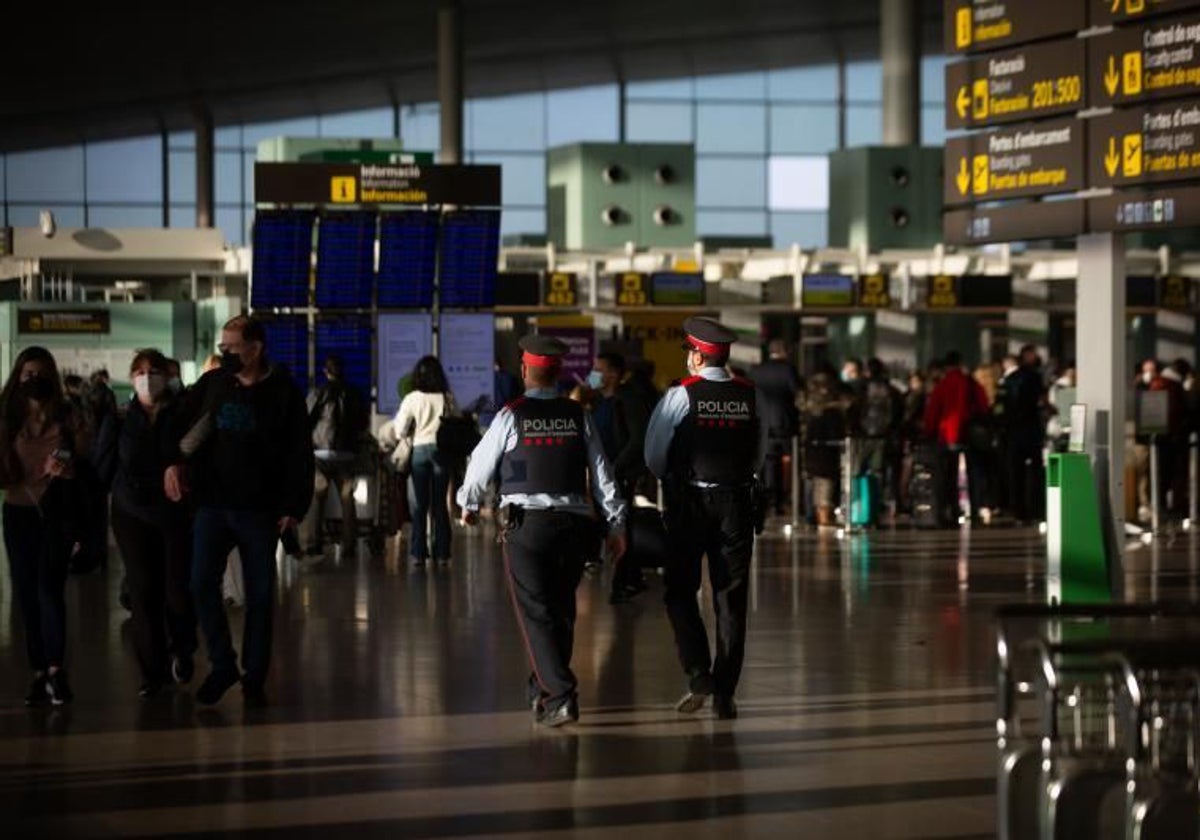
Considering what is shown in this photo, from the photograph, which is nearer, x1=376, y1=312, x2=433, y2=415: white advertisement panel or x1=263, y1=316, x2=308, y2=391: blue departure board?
x1=263, y1=316, x2=308, y2=391: blue departure board

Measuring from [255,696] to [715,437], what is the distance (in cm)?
240

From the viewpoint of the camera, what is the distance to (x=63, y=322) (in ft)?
102

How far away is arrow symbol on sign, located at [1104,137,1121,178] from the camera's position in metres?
13.6

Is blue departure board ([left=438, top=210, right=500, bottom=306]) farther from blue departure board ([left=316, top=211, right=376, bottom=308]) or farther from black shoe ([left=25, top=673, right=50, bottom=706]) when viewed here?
black shoe ([left=25, top=673, right=50, bottom=706])

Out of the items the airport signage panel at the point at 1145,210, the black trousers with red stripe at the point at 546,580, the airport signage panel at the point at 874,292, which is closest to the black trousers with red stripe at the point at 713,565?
the black trousers with red stripe at the point at 546,580

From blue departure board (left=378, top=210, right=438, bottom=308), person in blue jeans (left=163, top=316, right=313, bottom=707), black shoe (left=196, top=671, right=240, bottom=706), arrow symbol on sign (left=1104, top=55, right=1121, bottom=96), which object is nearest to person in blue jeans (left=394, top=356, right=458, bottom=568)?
blue departure board (left=378, top=210, right=438, bottom=308)

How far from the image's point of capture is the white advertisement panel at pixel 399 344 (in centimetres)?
Result: 2091

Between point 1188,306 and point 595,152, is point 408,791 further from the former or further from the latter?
point 595,152

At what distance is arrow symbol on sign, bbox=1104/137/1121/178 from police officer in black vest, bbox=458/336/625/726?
4794 millimetres

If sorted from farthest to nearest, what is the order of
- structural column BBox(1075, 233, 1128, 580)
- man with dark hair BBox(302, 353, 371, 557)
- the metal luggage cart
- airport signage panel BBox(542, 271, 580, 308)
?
airport signage panel BBox(542, 271, 580, 308) < man with dark hair BBox(302, 353, 371, 557) < structural column BBox(1075, 233, 1128, 580) < the metal luggage cart

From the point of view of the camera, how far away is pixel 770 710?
10445 mm

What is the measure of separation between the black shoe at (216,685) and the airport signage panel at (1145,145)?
20.2 feet

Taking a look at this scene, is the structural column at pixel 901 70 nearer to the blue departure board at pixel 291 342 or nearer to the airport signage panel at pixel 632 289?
the airport signage panel at pixel 632 289

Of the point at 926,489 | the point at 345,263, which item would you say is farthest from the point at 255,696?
the point at 926,489
